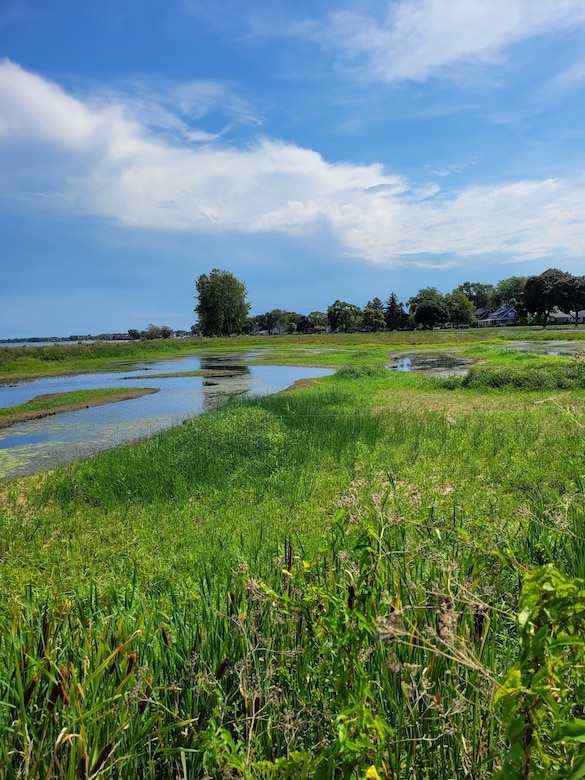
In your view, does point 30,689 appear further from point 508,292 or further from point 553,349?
point 508,292

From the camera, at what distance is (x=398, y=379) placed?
2000cm

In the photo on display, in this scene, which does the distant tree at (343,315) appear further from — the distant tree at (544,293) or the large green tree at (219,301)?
the distant tree at (544,293)

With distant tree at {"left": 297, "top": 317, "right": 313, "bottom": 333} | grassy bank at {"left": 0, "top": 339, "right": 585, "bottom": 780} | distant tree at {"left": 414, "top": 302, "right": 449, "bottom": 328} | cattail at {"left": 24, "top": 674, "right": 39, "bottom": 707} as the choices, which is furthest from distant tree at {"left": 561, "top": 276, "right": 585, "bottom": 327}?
cattail at {"left": 24, "top": 674, "right": 39, "bottom": 707}

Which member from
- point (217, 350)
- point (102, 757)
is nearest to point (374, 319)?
point (217, 350)

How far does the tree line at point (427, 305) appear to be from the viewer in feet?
228

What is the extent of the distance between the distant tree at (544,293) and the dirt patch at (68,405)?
200 feet

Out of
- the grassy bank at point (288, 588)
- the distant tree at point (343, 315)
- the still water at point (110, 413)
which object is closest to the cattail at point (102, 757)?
the grassy bank at point (288, 588)

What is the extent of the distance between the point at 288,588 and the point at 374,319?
91619mm

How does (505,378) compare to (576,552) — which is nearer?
(576,552)

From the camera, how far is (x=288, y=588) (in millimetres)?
2018

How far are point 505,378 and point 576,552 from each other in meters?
14.2

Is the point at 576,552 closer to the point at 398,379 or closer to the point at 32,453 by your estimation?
the point at 32,453

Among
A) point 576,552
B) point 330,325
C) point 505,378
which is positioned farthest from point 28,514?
point 330,325

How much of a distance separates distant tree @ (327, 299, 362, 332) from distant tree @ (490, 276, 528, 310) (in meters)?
27.4
